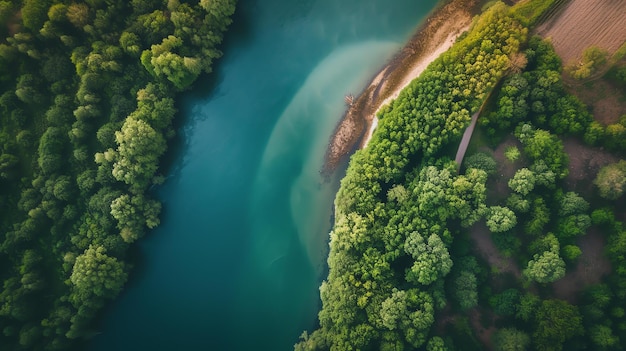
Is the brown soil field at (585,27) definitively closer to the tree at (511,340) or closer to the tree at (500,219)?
the tree at (500,219)

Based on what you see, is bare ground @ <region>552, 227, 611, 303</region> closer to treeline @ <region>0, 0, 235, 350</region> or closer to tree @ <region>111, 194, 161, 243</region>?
tree @ <region>111, 194, 161, 243</region>

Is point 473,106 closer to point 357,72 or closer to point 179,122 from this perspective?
point 357,72

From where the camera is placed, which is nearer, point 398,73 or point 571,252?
point 571,252

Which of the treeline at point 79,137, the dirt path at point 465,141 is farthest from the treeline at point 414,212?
the treeline at point 79,137

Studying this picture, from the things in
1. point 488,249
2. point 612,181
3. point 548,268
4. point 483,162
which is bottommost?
point 548,268

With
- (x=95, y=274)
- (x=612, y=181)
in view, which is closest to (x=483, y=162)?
(x=612, y=181)

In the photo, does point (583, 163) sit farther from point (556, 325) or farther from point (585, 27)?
point (556, 325)

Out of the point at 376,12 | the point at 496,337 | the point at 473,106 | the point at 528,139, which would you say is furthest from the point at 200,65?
the point at 496,337

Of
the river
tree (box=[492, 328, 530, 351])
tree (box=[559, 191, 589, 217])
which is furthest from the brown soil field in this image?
tree (box=[492, 328, 530, 351])
